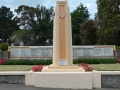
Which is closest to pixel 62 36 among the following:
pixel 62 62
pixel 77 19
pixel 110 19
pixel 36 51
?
pixel 62 62

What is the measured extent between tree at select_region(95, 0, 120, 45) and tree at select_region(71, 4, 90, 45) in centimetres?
1974

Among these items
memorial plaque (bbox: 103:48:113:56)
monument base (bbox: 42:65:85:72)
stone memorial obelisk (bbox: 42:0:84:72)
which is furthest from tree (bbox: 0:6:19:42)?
monument base (bbox: 42:65:85:72)

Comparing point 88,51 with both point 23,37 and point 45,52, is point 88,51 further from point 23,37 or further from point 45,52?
point 23,37

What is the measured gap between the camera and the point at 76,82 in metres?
10.8

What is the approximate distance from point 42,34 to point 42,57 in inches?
1672

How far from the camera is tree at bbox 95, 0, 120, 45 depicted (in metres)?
39.4

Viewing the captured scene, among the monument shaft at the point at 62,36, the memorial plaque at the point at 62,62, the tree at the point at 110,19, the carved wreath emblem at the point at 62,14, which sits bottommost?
the memorial plaque at the point at 62,62

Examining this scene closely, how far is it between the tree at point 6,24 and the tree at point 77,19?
14883 mm

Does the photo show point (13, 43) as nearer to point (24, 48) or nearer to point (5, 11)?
point (5, 11)

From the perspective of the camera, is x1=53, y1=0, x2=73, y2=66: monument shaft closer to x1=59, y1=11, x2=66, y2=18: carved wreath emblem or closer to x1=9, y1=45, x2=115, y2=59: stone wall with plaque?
x1=59, y1=11, x2=66, y2=18: carved wreath emblem

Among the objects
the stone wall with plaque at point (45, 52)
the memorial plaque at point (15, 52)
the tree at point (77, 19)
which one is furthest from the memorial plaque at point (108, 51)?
the tree at point (77, 19)

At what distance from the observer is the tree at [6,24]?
70.2 metres

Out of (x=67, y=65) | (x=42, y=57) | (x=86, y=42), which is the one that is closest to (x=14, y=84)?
(x=67, y=65)

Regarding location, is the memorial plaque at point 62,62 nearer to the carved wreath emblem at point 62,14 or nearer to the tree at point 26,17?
the carved wreath emblem at point 62,14
